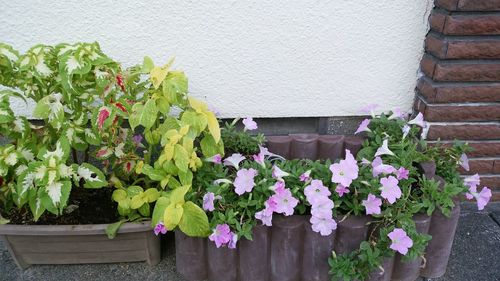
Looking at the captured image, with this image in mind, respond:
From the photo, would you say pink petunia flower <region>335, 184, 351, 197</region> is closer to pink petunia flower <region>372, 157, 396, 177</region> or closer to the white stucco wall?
→ pink petunia flower <region>372, 157, 396, 177</region>

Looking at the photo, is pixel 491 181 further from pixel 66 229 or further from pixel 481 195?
pixel 66 229

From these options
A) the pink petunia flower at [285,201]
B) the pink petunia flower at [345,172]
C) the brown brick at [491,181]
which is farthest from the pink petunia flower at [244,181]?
the brown brick at [491,181]

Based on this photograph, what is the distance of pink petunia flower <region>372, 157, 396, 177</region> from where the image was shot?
1.72 m

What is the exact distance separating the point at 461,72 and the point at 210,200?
129cm

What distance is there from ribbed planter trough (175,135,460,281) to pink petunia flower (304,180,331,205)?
0.12 meters

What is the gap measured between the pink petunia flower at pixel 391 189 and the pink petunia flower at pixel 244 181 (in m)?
0.51

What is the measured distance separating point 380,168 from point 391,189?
11 centimetres

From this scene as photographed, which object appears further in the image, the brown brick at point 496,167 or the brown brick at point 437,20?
the brown brick at point 496,167

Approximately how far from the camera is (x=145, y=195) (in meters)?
1.79

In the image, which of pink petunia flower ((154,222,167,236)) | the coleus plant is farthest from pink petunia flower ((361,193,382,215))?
the coleus plant

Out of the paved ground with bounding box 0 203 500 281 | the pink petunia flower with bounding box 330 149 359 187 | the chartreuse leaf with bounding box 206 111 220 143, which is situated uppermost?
the chartreuse leaf with bounding box 206 111 220 143

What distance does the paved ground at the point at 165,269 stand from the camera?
1.88 m

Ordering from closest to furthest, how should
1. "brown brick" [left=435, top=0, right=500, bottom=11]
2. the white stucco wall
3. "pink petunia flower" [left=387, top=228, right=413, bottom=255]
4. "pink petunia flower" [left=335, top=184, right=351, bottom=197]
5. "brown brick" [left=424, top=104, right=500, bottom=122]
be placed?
"pink petunia flower" [left=387, top=228, right=413, bottom=255] → "pink petunia flower" [left=335, top=184, right=351, bottom=197] → "brown brick" [left=435, top=0, right=500, bottom=11] → the white stucco wall → "brown brick" [left=424, top=104, right=500, bottom=122]

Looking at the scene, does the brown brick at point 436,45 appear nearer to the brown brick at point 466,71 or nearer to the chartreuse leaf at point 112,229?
the brown brick at point 466,71
